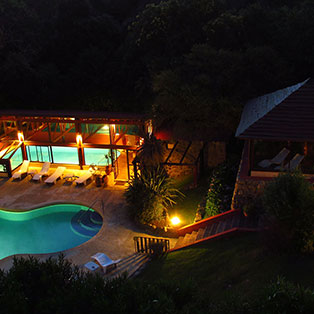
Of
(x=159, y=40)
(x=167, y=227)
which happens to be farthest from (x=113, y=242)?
(x=159, y=40)

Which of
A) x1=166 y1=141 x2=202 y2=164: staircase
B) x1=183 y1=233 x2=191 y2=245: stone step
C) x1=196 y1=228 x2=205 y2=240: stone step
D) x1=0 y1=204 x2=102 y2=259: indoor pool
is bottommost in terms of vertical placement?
x1=0 y1=204 x2=102 y2=259: indoor pool

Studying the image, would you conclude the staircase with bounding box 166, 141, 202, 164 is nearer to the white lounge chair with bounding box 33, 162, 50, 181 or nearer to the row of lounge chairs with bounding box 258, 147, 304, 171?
the row of lounge chairs with bounding box 258, 147, 304, 171

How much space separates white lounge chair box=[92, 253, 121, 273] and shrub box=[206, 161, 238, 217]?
17.6 ft

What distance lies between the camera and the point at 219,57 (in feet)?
76.2

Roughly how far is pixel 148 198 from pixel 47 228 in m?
5.72

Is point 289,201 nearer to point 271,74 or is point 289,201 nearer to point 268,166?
point 268,166

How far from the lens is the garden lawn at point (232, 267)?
10328 millimetres

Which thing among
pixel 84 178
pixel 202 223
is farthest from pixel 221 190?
pixel 84 178

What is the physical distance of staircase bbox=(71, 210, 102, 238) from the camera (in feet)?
59.9

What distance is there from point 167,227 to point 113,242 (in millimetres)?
2712

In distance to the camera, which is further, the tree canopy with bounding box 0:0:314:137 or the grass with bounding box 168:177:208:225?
the tree canopy with bounding box 0:0:314:137

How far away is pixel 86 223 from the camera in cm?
1900

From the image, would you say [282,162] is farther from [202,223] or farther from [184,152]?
[184,152]

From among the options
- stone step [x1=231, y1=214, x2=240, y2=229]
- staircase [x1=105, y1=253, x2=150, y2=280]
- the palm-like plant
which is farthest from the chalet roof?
staircase [x1=105, y1=253, x2=150, y2=280]
